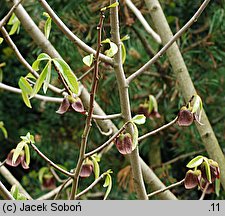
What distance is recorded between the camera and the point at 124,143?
1.82 feet

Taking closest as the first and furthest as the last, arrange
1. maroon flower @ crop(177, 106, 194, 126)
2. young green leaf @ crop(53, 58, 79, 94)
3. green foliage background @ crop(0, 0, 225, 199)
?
young green leaf @ crop(53, 58, 79, 94) → maroon flower @ crop(177, 106, 194, 126) → green foliage background @ crop(0, 0, 225, 199)

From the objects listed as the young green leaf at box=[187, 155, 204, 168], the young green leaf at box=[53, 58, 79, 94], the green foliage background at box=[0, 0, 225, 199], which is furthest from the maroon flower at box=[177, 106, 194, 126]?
the green foliage background at box=[0, 0, 225, 199]

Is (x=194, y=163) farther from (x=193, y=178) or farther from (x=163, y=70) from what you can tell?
(x=163, y=70)

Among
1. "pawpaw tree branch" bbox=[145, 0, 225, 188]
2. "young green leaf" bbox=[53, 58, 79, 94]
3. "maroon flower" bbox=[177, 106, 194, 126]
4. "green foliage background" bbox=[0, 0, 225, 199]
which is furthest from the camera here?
"green foliage background" bbox=[0, 0, 225, 199]

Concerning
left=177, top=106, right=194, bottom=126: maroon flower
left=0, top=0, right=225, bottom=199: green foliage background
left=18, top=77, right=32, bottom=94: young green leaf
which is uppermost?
left=18, top=77, right=32, bottom=94: young green leaf

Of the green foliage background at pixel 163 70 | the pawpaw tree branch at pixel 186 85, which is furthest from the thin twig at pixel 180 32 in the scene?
the green foliage background at pixel 163 70

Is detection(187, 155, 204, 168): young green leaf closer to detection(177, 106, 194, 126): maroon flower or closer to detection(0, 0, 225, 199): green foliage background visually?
detection(177, 106, 194, 126): maroon flower

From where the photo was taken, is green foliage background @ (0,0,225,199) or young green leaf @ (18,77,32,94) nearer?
young green leaf @ (18,77,32,94)

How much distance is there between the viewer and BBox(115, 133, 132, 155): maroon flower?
550 millimetres

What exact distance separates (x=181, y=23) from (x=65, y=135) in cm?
50

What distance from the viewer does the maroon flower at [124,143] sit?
0.55m

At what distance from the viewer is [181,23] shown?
47.0 inches

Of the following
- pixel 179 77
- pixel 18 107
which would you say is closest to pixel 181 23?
pixel 179 77

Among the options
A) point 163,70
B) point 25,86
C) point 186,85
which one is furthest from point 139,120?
point 163,70
